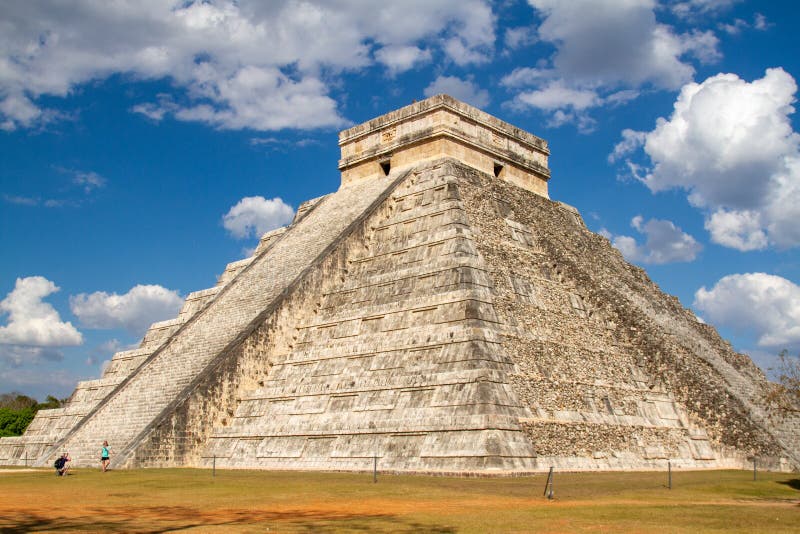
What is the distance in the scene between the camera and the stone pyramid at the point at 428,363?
1630 centimetres

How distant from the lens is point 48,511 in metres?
10.7

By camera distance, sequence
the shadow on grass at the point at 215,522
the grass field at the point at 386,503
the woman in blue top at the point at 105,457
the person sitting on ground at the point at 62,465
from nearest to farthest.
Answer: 1. the shadow on grass at the point at 215,522
2. the grass field at the point at 386,503
3. the person sitting on ground at the point at 62,465
4. the woman in blue top at the point at 105,457

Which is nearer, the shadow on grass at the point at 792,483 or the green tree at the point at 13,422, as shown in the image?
the shadow on grass at the point at 792,483

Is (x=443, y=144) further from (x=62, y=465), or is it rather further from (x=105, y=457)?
(x=62, y=465)

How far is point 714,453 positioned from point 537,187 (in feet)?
40.0

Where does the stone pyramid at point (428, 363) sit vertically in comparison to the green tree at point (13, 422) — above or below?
above

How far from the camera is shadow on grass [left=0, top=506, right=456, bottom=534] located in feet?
29.8

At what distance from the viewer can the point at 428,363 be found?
16828 mm

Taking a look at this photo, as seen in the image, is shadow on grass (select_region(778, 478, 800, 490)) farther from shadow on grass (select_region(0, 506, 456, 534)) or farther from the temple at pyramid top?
the temple at pyramid top

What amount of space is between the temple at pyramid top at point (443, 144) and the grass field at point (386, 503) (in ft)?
40.3

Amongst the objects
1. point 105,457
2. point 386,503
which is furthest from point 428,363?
point 105,457

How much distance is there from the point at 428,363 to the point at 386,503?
553cm

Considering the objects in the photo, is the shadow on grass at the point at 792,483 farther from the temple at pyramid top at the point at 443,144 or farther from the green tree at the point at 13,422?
the green tree at the point at 13,422

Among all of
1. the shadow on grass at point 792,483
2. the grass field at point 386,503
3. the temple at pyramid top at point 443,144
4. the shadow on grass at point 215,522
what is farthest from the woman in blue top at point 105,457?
the shadow on grass at point 792,483
